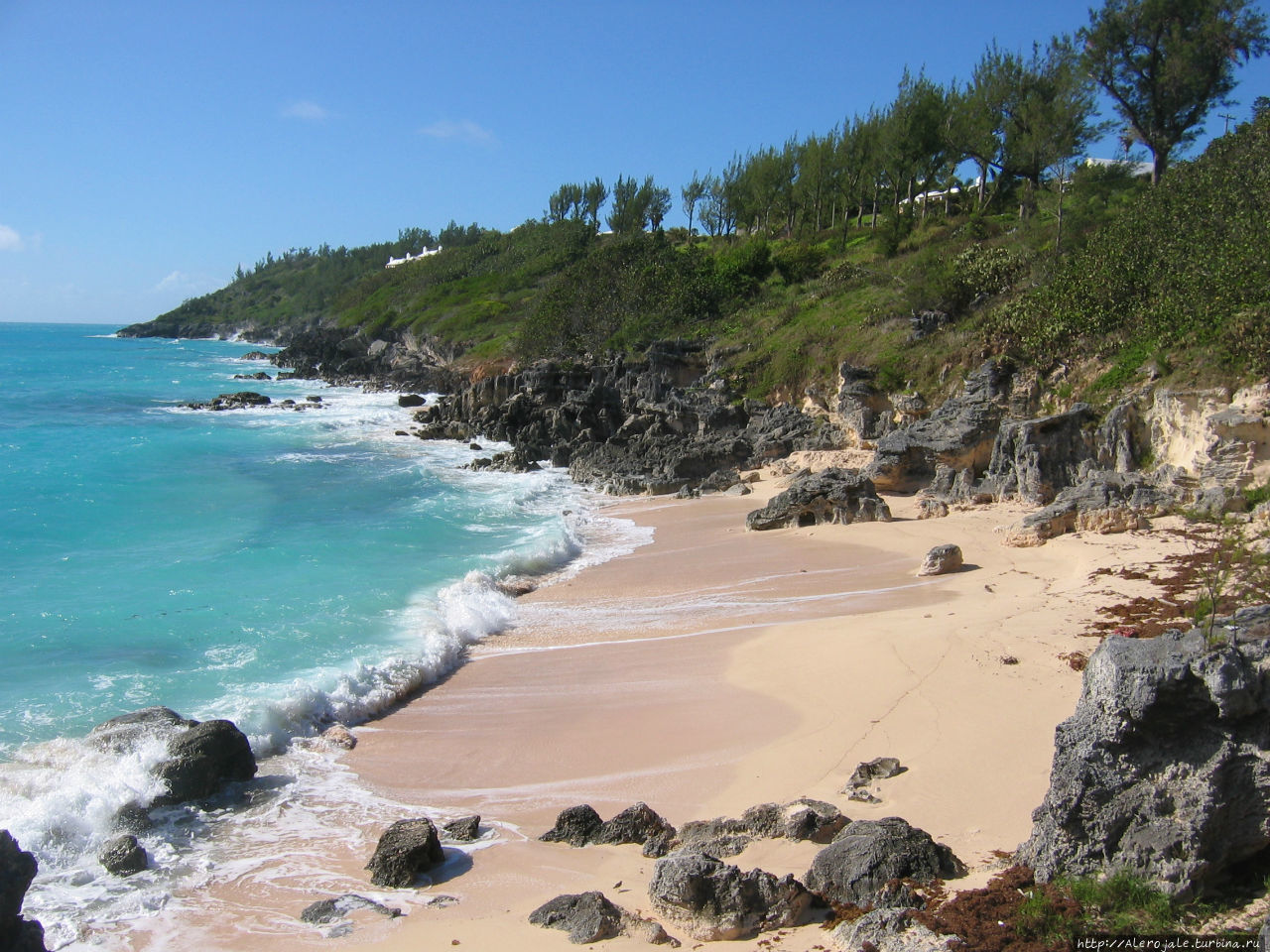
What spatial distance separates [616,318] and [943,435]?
2609 centimetres

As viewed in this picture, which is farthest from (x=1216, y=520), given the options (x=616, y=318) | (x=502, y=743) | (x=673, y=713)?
(x=616, y=318)

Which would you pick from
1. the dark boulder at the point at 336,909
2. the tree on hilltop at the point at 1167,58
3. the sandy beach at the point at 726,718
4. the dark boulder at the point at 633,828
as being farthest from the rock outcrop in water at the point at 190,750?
the tree on hilltop at the point at 1167,58

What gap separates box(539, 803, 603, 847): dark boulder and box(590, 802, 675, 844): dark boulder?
6cm

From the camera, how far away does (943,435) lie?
2153 centimetres

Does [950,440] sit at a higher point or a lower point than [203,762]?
higher

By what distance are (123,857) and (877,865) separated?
22.0ft

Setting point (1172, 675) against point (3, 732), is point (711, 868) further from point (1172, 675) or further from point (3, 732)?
point (3, 732)

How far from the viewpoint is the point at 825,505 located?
771 inches

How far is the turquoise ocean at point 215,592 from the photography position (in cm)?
911

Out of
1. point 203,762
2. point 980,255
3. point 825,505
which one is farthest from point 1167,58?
point 203,762

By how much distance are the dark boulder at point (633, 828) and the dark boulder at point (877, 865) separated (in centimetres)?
163

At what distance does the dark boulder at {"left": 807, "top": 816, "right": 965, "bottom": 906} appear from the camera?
19.9 ft

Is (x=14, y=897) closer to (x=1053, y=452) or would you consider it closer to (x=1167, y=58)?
(x=1053, y=452)

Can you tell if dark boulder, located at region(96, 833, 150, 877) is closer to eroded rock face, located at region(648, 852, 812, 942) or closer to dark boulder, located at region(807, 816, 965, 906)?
eroded rock face, located at region(648, 852, 812, 942)
